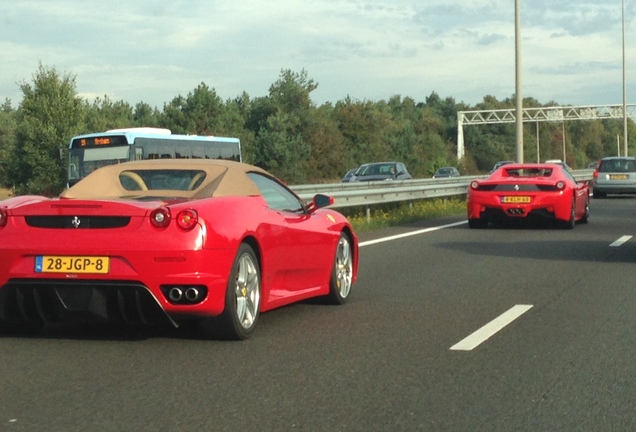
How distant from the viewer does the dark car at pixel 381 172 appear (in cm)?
4234

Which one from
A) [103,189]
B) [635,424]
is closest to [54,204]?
[103,189]

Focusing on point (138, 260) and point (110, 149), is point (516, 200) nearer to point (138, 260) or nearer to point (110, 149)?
point (138, 260)

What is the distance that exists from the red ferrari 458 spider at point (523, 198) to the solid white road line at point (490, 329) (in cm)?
1072

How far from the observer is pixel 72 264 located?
24.1ft

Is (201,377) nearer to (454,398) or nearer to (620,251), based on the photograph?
(454,398)

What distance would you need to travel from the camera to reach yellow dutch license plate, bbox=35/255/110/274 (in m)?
7.32

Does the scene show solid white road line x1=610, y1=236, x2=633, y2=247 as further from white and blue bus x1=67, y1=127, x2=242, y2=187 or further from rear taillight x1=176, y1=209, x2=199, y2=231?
white and blue bus x1=67, y1=127, x2=242, y2=187

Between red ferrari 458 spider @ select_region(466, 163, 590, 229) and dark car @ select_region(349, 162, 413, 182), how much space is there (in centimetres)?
2094

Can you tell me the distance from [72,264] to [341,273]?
3168 millimetres

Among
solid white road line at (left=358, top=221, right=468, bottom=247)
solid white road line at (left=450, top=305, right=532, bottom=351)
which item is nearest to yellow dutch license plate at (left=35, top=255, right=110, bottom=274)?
solid white road line at (left=450, top=305, right=532, bottom=351)

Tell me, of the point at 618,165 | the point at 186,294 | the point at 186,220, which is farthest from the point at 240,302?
the point at 618,165

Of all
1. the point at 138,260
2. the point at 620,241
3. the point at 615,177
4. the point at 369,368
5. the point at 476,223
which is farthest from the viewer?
the point at 615,177

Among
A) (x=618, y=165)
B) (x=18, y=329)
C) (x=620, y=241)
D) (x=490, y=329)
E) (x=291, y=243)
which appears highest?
(x=291, y=243)

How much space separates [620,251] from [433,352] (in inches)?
348
